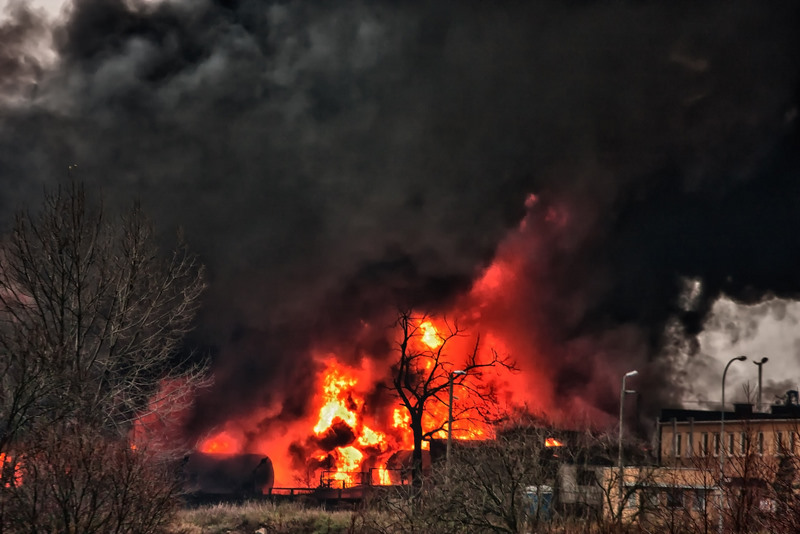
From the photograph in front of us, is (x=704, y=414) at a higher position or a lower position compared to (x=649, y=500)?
higher

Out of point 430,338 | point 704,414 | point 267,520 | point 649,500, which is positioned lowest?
point 267,520

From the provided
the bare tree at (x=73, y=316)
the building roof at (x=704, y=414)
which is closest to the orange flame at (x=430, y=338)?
the building roof at (x=704, y=414)

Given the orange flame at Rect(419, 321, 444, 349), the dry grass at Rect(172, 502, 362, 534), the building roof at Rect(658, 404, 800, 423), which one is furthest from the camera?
the orange flame at Rect(419, 321, 444, 349)

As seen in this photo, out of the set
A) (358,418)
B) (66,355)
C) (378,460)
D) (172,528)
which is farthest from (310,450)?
(66,355)

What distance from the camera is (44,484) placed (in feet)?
50.2

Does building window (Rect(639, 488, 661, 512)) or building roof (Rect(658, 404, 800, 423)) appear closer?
building window (Rect(639, 488, 661, 512))

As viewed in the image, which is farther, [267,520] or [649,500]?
[267,520]

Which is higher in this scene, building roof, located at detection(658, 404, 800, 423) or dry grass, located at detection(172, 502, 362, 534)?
building roof, located at detection(658, 404, 800, 423)

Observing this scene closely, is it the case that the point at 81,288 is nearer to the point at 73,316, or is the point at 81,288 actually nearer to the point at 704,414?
the point at 73,316

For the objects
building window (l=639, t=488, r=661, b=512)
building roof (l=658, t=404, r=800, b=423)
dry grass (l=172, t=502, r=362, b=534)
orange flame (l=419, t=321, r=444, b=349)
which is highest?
orange flame (l=419, t=321, r=444, b=349)

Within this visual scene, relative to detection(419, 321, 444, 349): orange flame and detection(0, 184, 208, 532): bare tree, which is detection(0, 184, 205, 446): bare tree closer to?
detection(0, 184, 208, 532): bare tree

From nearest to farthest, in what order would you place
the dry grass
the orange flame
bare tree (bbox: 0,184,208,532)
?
bare tree (bbox: 0,184,208,532), the dry grass, the orange flame

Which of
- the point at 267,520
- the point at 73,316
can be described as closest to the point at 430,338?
the point at 267,520

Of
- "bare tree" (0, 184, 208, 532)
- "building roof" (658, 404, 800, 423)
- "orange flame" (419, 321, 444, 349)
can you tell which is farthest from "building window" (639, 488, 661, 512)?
"orange flame" (419, 321, 444, 349)
